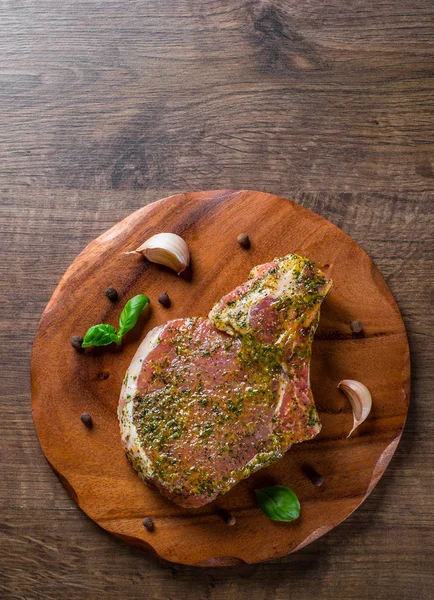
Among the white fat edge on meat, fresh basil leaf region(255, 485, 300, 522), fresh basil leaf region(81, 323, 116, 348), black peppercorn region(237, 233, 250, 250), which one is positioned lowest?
fresh basil leaf region(255, 485, 300, 522)

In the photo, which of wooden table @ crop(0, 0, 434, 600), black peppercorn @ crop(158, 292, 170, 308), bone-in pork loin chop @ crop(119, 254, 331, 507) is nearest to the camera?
bone-in pork loin chop @ crop(119, 254, 331, 507)

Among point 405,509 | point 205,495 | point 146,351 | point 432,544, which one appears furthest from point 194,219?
point 432,544

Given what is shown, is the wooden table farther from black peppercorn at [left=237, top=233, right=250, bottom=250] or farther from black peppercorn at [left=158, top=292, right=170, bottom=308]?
black peppercorn at [left=158, top=292, right=170, bottom=308]

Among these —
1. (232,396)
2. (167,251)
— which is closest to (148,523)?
(232,396)

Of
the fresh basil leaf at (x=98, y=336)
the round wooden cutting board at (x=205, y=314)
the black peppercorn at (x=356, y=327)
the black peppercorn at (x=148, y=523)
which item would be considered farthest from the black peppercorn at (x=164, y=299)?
the black peppercorn at (x=148, y=523)

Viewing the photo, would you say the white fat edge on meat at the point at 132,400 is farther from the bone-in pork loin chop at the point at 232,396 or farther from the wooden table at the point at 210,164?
the wooden table at the point at 210,164

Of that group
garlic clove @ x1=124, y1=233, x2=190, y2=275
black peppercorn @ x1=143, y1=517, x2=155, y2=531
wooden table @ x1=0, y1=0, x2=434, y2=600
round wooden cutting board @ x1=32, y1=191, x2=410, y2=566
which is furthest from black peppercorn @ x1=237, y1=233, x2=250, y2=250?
black peppercorn @ x1=143, y1=517, x2=155, y2=531

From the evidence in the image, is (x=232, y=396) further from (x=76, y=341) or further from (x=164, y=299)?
(x=76, y=341)
